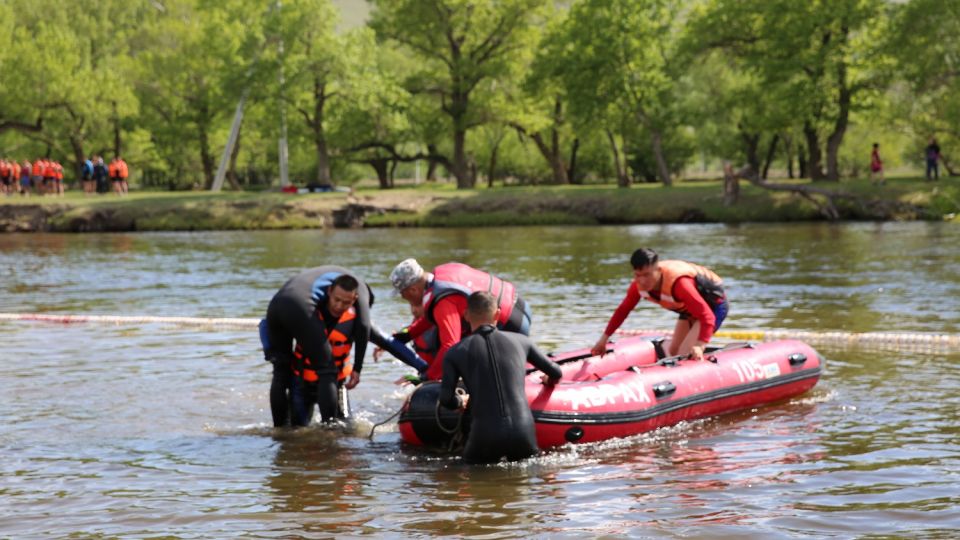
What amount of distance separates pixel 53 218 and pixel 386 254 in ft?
68.5

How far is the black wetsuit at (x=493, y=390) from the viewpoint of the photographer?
9141 mm

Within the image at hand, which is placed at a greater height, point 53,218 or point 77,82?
point 77,82

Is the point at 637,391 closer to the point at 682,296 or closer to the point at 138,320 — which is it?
the point at 682,296

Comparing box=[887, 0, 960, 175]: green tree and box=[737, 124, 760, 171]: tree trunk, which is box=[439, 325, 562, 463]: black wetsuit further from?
box=[737, 124, 760, 171]: tree trunk

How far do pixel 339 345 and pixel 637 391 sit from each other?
8.09 ft

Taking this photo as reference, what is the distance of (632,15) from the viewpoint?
164ft

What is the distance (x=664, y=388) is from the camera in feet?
34.6

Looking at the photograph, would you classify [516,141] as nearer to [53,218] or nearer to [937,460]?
[53,218]

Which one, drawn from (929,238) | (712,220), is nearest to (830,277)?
(929,238)

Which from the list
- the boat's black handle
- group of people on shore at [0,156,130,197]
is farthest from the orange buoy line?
group of people on shore at [0,156,130,197]

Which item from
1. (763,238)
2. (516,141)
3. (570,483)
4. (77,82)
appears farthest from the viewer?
(516,141)

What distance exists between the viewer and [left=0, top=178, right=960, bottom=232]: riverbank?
1679 inches

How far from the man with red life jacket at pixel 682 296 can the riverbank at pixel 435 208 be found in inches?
1214

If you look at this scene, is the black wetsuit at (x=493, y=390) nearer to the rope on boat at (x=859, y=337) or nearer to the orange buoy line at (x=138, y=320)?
the rope on boat at (x=859, y=337)
